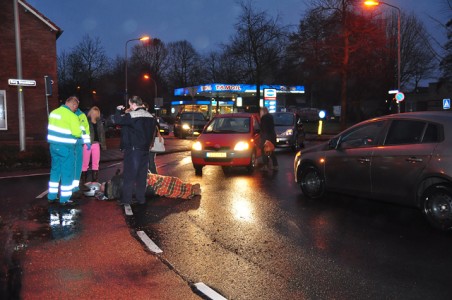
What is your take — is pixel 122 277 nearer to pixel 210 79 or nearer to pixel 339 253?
pixel 339 253

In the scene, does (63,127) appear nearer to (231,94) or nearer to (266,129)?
(266,129)

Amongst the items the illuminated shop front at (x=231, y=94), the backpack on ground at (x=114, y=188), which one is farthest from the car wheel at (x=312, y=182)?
the illuminated shop front at (x=231, y=94)

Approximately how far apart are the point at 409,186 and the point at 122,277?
4.30 meters

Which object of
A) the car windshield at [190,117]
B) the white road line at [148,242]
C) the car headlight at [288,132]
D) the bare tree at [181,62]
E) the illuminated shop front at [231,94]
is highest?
the bare tree at [181,62]

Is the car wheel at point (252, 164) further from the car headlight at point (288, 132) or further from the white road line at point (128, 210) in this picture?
the car headlight at point (288, 132)

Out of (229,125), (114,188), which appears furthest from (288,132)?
(114,188)

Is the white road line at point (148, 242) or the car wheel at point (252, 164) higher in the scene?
the car wheel at point (252, 164)

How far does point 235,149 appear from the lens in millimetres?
12555

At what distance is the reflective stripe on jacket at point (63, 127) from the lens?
8.16 m

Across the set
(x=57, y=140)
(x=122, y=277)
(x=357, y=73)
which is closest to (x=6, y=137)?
(x=57, y=140)

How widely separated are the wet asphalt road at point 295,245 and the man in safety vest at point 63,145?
656 mm

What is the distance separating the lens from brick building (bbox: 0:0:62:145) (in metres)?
Result: 22.2

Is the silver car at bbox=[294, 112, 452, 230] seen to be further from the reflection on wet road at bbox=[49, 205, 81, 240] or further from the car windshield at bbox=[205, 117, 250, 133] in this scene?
the car windshield at bbox=[205, 117, 250, 133]

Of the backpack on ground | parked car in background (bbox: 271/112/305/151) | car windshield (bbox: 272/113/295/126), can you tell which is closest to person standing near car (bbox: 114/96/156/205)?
the backpack on ground
